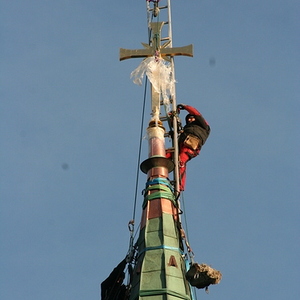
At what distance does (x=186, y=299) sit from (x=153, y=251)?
140cm

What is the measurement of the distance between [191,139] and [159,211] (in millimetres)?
2952

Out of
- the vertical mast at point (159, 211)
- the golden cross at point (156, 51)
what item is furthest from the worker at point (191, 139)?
the golden cross at point (156, 51)

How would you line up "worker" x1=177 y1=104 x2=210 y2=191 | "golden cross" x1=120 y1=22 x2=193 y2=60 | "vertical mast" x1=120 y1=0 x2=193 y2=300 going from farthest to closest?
1. "golden cross" x1=120 y1=22 x2=193 y2=60
2. "worker" x1=177 y1=104 x2=210 y2=191
3. "vertical mast" x1=120 y1=0 x2=193 y2=300

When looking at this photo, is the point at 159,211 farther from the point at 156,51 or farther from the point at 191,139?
the point at 156,51

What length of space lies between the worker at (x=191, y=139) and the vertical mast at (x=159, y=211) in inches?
10.7

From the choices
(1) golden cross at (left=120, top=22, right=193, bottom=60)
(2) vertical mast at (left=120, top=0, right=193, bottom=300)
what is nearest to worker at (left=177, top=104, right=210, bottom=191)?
(2) vertical mast at (left=120, top=0, right=193, bottom=300)

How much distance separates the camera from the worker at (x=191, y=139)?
22000 millimetres

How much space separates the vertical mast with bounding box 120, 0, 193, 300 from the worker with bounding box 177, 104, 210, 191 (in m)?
0.27

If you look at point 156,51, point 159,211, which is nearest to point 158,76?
point 156,51

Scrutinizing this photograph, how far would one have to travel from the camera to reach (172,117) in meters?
22.6

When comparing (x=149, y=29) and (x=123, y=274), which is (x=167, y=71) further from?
(x=123, y=274)

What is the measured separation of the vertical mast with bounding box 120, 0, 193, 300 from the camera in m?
18.1

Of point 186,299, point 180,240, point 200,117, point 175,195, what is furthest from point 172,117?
point 186,299

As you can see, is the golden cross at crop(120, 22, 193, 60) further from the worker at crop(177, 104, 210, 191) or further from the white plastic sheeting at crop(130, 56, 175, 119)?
the worker at crop(177, 104, 210, 191)
